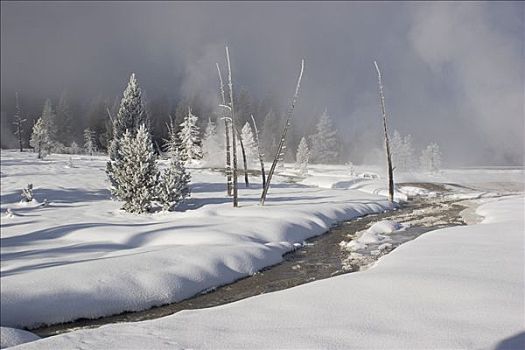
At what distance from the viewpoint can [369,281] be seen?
28.0ft

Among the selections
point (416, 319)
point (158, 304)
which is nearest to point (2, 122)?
point (158, 304)

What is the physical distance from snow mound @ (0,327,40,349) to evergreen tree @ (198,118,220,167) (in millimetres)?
67311

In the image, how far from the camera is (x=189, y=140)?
77.9 meters

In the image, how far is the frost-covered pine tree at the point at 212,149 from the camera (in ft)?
251

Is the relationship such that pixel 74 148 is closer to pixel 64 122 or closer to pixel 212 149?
pixel 64 122

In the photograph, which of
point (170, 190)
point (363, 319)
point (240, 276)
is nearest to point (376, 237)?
point (240, 276)

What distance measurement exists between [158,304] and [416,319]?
6.83 m

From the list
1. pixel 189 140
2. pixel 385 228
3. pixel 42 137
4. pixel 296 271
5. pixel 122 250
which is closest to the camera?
pixel 296 271

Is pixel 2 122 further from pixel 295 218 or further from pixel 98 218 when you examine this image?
pixel 295 218

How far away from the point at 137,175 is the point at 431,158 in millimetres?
78090

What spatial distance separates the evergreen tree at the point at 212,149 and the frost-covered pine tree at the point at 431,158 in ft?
145

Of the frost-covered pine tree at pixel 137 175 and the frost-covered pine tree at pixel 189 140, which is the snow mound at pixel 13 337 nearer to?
the frost-covered pine tree at pixel 137 175

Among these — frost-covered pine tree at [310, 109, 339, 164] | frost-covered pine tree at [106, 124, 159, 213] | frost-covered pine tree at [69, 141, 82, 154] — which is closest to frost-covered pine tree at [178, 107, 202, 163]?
frost-covered pine tree at [69, 141, 82, 154]

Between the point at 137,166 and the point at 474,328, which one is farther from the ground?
the point at 137,166
